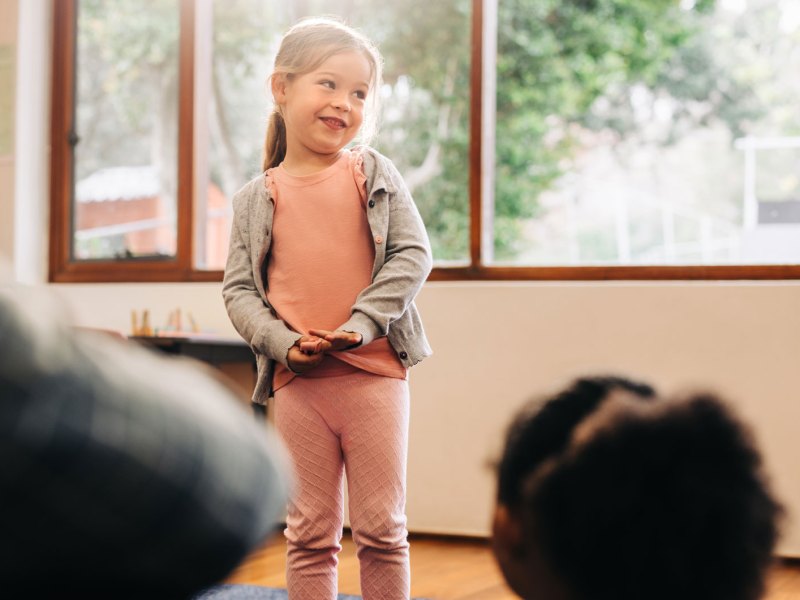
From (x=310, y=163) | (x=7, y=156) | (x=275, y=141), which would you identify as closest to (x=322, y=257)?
(x=310, y=163)

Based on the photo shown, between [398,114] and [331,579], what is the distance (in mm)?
2155

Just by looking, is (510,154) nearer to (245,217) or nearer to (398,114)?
(398,114)

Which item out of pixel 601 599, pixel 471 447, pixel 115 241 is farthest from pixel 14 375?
pixel 115 241

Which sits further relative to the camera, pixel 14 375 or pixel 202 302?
pixel 202 302

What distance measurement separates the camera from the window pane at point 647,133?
3193 millimetres

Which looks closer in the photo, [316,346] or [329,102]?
[316,346]

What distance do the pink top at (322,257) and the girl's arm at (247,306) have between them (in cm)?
4

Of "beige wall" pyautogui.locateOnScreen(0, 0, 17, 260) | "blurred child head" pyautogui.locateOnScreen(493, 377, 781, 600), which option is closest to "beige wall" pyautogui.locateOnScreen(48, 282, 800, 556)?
"beige wall" pyautogui.locateOnScreen(0, 0, 17, 260)

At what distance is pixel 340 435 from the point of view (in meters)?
1.75

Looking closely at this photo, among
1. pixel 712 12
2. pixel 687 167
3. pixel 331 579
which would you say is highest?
pixel 712 12

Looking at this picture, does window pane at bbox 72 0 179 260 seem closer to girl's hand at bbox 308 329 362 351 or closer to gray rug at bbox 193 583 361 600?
gray rug at bbox 193 583 361 600

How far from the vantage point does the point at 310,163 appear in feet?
6.11

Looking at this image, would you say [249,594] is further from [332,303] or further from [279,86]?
[279,86]

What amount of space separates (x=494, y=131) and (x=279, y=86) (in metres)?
1.68
